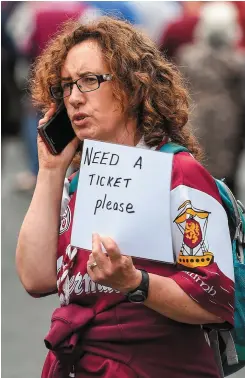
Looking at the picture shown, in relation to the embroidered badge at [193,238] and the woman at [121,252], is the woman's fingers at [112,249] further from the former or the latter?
the embroidered badge at [193,238]

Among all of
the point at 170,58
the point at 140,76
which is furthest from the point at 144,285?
the point at 170,58

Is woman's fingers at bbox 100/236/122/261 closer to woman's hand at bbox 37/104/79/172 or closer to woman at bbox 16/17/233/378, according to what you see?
woman at bbox 16/17/233/378

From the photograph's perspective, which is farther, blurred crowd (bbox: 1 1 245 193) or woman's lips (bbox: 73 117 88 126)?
blurred crowd (bbox: 1 1 245 193)

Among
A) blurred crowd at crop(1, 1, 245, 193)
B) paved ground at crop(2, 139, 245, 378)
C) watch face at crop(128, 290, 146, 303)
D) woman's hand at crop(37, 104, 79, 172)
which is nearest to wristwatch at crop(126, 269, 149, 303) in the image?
watch face at crop(128, 290, 146, 303)

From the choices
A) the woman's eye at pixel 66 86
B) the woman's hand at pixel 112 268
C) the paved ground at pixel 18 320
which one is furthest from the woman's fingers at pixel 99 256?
the paved ground at pixel 18 320

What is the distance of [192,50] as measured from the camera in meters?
10.1

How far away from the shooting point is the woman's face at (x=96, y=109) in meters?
3.81

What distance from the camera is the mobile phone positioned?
13.3 feet

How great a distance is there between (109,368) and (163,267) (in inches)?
13.2

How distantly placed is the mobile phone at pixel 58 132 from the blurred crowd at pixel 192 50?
471 centimetres

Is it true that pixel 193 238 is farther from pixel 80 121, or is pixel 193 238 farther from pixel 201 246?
pixel 80 121

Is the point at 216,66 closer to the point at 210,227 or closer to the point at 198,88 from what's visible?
the point at 198,88

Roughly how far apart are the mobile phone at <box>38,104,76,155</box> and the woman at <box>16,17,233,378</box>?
26 millimetres

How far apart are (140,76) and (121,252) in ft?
2.18
